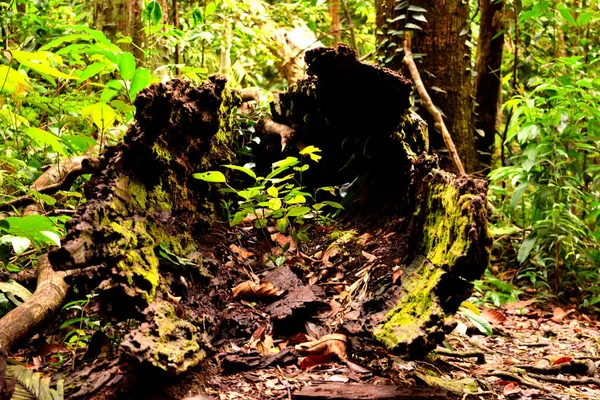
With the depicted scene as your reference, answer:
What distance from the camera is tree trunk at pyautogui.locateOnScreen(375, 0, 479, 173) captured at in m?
3.95

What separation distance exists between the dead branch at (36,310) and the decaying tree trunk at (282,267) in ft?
0.88

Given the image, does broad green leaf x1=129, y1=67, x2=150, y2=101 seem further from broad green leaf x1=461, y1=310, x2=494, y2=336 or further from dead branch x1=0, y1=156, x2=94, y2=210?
broad green leaf x1=461, y1=310, x2=494, y2=336

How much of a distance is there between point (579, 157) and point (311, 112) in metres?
2.19

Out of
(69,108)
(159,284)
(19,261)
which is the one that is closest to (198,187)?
(159,284)

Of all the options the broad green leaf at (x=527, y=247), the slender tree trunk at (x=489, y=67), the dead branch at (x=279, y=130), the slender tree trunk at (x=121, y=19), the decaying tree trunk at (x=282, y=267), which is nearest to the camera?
the decaying tree trunk at (x=282, y=267)

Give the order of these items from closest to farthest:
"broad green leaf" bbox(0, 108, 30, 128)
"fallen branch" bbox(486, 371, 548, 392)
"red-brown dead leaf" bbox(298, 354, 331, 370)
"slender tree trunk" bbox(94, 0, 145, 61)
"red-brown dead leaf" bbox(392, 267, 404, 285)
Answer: "red-brown dead leaf" bbox(298, 354, 331, 370)
"fallen branch" bbox(486, 371, 548, 392)
"red-brown dead leaf" bbox(392, 267, 404, 285)
"broad green leaf" bbox(0, 108, 30, 128)
"slender tree trunk" bbox(94, 0, 145, 61)

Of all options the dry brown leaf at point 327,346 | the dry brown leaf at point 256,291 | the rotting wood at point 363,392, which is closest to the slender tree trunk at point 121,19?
the dry brown leaf at point 256,291

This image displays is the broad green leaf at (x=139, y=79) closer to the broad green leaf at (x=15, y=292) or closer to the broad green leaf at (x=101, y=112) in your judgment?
the broad green leaf at (x=101, y=112)

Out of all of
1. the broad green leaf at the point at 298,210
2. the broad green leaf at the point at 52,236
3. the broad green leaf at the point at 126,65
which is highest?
the broad green leaf at the point at 126,65

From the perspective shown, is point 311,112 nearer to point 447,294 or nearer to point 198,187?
point 198,187

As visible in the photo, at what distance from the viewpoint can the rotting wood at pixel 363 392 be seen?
1.56m

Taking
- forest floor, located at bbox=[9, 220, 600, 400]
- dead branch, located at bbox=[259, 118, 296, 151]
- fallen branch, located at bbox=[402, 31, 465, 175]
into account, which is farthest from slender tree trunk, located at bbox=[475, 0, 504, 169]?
forest floor, located at bbox=[9, 220, 600, 400]

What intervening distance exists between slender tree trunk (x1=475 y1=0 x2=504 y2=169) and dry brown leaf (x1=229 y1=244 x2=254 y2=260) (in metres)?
3.19

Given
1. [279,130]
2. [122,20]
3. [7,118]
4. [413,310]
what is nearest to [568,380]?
[413,310]
